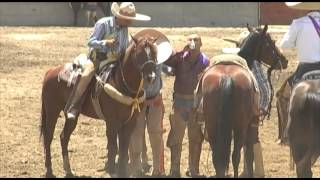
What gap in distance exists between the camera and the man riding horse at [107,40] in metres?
8.16

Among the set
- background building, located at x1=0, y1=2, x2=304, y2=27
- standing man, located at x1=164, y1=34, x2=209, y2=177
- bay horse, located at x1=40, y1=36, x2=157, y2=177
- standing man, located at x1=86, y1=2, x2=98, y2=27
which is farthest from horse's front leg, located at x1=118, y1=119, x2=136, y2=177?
background building, located at x1=0, y1=2, x2=304, y2=27

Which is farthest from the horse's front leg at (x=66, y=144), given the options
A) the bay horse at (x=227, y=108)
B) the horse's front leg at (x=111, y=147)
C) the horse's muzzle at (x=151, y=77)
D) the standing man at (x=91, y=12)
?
the standing man at (x=91, y=12)

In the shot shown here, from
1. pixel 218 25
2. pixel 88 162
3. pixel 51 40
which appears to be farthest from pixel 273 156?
pixel 218 25

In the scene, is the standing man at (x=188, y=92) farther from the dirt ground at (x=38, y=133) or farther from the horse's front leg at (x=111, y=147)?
the horse's front leg at (x=111, y=147)

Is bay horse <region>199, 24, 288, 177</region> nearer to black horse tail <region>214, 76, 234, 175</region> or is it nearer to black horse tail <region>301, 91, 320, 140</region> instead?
black horse tail <region>214, 76, 234, 175</region>

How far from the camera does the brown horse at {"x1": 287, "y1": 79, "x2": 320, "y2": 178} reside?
6738mm

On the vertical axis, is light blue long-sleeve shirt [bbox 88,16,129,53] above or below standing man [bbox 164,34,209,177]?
above

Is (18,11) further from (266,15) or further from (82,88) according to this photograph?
(82,88)

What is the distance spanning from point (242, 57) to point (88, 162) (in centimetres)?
263

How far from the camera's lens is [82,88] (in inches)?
327

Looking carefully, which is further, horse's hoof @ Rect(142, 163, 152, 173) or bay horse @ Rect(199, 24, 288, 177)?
horse's hoof @ Rect(142, 163, 152, 173)

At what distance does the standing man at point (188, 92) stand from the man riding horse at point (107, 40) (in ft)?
2.13

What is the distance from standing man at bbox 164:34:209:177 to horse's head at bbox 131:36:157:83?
68cm

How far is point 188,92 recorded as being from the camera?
27.6ft
